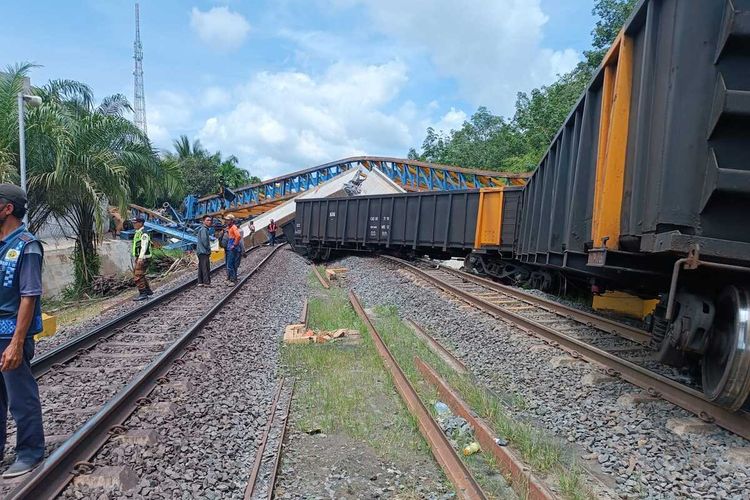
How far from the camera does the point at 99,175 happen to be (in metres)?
13.6

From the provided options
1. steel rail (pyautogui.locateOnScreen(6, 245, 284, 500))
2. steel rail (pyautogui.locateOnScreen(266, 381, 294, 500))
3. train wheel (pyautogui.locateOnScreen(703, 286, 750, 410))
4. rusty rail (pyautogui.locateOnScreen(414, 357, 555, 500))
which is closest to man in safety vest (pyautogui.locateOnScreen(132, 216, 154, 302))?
steel rail (pyautogui.locateOnScreen(6, 245, 284, 500))

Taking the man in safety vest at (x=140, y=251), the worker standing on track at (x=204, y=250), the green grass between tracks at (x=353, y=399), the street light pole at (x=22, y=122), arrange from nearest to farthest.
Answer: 1. the green grass between tracks at (x=353, y=399)
2. the man in safety vest at (x=140, y=251)
3. the street light pole at (x=22, y=122)
4. the worker standing on track at (x=204, y=250)

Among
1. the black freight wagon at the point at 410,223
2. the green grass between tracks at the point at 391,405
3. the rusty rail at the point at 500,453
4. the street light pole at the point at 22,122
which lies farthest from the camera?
the black freight wagon at the point at 410,223

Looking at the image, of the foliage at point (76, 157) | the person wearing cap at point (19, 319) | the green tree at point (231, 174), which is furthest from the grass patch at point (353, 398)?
the green tree at point (231, 174)

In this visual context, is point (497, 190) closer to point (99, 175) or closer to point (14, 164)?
point (99, 175)

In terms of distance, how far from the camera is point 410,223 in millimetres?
18625

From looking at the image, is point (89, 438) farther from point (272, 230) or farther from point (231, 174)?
point (231, 174)

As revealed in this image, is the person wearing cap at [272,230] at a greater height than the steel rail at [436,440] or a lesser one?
greater

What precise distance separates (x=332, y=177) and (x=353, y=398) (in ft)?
110

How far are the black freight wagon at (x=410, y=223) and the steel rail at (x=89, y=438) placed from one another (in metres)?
10.2

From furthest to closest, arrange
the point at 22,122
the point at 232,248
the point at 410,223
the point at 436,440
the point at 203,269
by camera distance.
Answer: the point at 410,223 → the point at 232,248 → the point at 203,269 → the point at 22,122 → the point at 436,440

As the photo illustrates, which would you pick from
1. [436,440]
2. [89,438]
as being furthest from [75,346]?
[436,440]

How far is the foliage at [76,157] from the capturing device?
1270 centimetres

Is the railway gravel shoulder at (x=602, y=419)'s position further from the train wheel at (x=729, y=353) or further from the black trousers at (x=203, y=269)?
the black trousers at (x=203, y=269)
